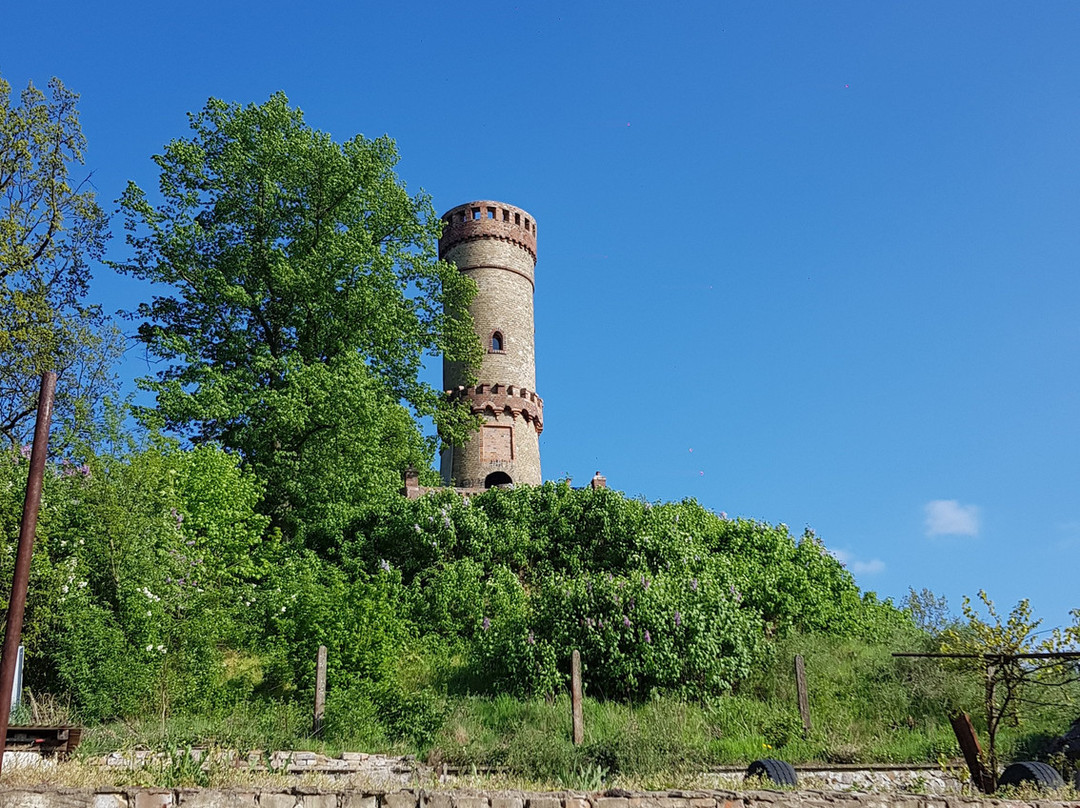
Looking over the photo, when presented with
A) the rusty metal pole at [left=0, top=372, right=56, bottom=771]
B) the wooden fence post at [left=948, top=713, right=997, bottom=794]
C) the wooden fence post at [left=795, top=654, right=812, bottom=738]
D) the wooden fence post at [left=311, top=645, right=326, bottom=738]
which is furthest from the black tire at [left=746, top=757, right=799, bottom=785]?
the rusty metal pole at [left=0, top=372, right=56, bottom=771]

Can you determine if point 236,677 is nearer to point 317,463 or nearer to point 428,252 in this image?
point 317,463

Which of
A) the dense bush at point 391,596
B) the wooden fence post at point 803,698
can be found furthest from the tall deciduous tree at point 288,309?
the wooden fence post at point 803,698

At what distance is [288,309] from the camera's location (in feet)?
79.3

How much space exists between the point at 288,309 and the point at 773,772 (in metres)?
17.6

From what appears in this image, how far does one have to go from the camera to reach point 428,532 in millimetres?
22109

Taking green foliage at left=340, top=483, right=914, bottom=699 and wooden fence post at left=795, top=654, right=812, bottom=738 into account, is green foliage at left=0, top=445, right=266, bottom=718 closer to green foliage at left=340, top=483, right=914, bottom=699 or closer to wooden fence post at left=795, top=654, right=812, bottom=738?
green foliage at left=340, top=483, right=914, bottom=699

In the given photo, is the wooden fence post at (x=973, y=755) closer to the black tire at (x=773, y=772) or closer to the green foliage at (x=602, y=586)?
the black tire at (x=773, y=772)

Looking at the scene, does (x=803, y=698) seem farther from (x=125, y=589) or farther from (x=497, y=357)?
(x=497, y=357)

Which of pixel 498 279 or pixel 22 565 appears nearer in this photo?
pixel 22 565

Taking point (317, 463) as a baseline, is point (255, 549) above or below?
below

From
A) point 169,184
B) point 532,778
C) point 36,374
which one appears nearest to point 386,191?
point 169,184

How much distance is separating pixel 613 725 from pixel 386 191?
17246 millimetres

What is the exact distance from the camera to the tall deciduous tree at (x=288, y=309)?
2198 cm

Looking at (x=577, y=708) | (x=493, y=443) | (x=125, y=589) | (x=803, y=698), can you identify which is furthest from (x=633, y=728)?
(x=493, y=443)
